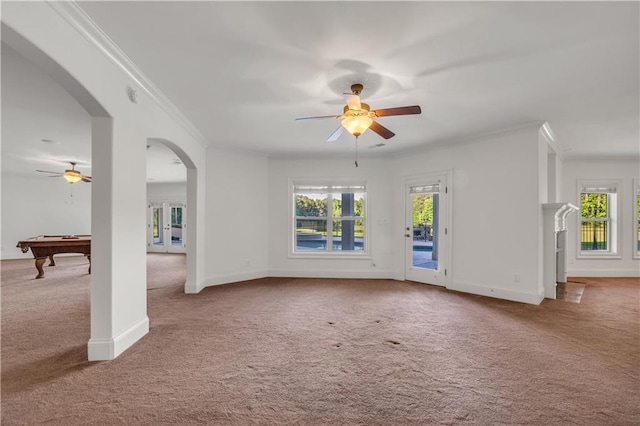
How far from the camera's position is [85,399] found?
2.12 meters

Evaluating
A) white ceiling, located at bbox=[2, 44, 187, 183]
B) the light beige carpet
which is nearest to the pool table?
white ceiling, located at bbox=[2, 44, 187, 183]

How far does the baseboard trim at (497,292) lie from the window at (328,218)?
201cm

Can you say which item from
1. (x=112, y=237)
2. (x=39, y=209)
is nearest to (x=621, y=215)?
(x=112, y=237)

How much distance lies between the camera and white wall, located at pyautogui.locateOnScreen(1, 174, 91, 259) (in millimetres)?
9242

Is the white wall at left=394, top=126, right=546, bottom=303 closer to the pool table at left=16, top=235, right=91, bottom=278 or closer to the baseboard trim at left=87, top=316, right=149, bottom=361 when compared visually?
the baseboard trim at left=87, top=316, right=149, bottom=361

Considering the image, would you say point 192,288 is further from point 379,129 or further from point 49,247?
point 379,129

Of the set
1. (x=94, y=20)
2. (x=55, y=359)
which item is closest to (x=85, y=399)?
(x=55, y=359)

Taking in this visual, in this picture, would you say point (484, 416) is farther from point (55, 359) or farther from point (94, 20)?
point (94, 20)

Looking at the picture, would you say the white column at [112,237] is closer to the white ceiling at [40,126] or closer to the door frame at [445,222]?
the white ceiling at [40,126]

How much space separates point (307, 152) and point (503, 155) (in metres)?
3.32

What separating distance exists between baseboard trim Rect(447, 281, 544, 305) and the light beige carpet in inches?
11.3

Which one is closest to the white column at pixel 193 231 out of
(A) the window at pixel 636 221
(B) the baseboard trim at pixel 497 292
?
(B) the baseboard trim at pixel 497 292

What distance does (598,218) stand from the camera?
6.77m

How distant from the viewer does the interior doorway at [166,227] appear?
37.0ft
